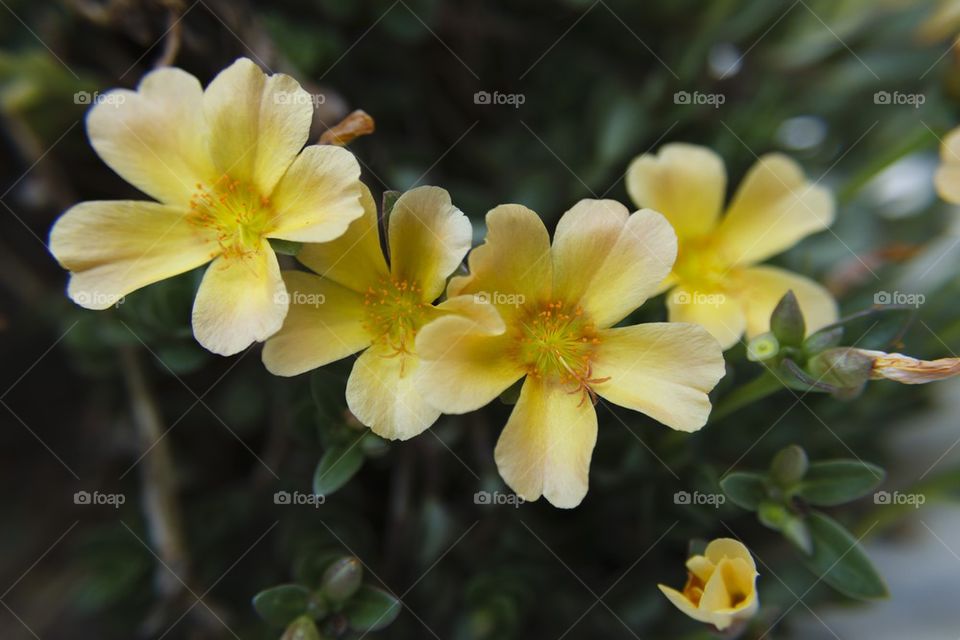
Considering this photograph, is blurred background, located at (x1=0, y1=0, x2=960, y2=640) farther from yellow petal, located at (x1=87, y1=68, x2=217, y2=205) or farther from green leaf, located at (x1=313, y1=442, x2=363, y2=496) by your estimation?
yellow petal, located at (x1=87, y1=68, x2=217, y2=205)

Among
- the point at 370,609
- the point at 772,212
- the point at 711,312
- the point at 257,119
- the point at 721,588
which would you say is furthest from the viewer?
the point at 772,212

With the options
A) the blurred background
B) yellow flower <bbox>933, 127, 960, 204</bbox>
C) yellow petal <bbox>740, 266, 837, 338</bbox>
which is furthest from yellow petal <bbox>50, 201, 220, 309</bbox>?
yellow flower <bbox>933, 127, 960, 204</bbox>

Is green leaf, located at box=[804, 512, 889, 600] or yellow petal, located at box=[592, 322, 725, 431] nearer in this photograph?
yellow petal, located at box=[592, 322, 725, 431]

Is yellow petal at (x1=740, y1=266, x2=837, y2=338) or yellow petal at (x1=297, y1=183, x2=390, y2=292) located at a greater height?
yellow petal at (x1=297, y1=183, x2=390, y2=292)

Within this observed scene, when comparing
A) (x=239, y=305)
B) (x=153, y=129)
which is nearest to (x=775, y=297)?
(x=239, y=305)
